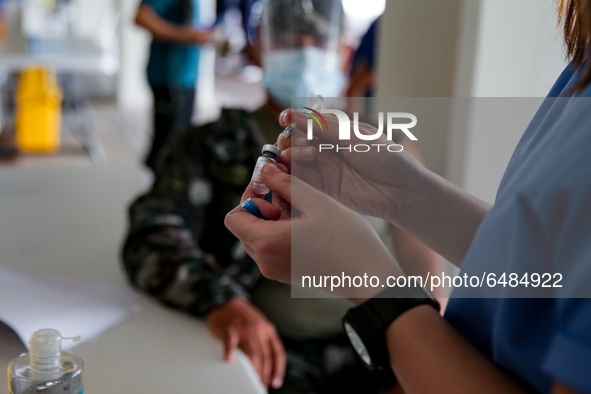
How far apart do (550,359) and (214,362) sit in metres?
0.44

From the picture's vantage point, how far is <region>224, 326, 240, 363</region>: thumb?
70 cm

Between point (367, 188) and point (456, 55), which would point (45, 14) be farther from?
Result: point (367, 188)

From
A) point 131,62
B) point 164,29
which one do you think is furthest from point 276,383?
point 131,62

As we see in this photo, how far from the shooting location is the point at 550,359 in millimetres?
344

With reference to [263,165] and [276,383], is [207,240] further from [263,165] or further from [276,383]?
[263,165]

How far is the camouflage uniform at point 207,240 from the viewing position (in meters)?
0.85

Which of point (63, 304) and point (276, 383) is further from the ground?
point (63, 304)

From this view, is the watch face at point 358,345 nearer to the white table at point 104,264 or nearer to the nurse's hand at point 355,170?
the nurse's hand at point 355,170

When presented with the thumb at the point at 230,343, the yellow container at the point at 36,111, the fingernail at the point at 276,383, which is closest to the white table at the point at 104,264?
the thumb at the point at 230,343

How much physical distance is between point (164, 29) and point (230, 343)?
6.35 feet

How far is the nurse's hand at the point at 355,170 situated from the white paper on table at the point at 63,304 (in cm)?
40

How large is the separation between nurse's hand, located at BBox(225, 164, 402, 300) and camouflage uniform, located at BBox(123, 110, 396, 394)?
41cm

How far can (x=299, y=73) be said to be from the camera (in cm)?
120

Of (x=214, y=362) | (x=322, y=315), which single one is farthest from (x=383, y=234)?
(x=322, y=315)
